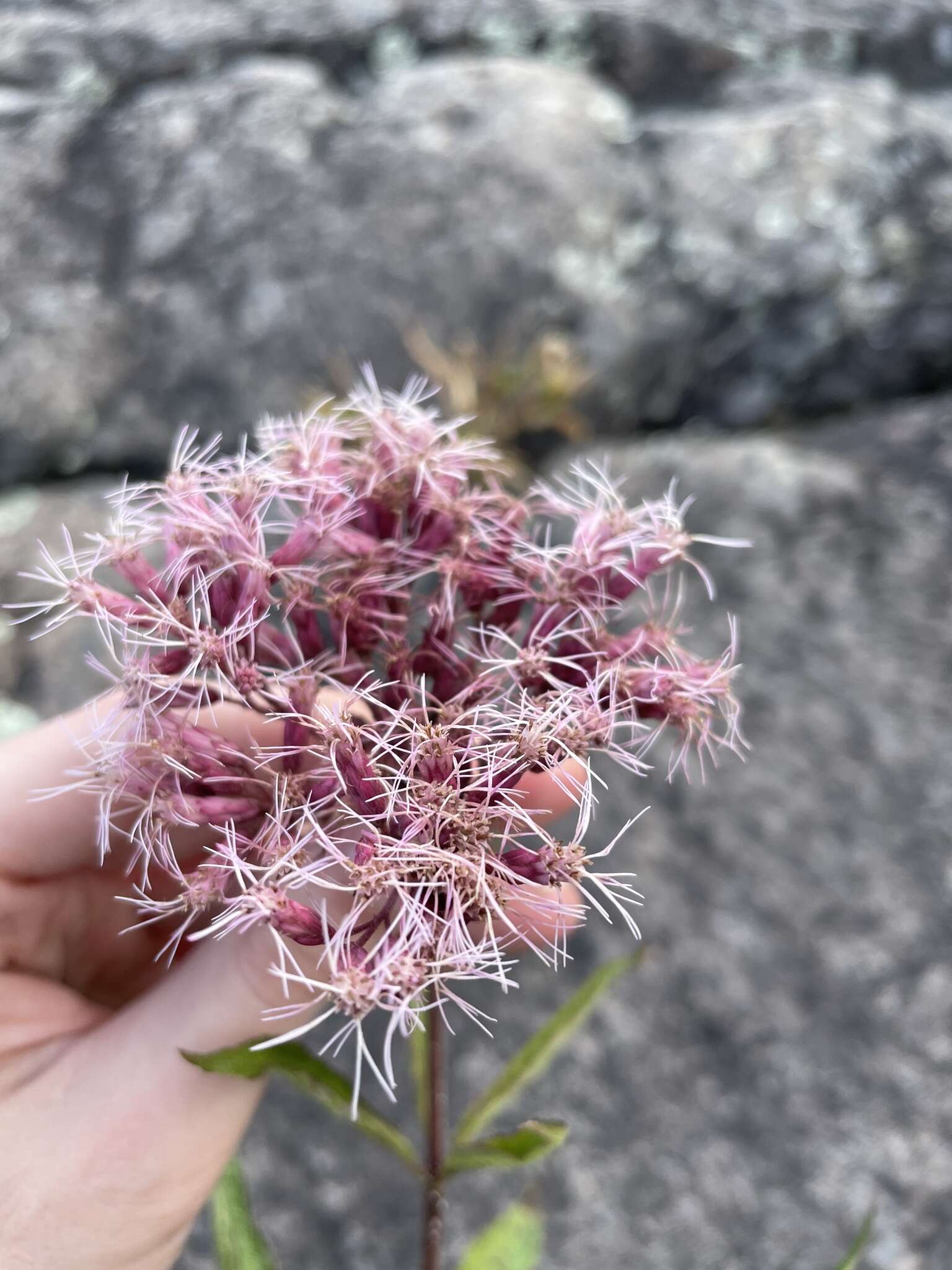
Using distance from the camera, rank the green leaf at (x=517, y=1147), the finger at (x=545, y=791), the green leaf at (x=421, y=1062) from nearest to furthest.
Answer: the green leaf at (x=517, y=1147), the finger at (x=545, y=791), the green leaf at (x=421, y=1062)

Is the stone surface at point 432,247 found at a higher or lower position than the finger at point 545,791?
higher

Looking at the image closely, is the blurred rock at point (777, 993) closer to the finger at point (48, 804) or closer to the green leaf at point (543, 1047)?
the green leaf at point (543, 1047)

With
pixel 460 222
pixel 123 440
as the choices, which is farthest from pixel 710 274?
pixel 123 440

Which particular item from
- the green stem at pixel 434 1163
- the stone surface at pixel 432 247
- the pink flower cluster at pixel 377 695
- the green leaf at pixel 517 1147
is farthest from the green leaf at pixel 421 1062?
the stone surface at pixel 432 247

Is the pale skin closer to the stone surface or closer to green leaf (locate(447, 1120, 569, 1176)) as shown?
green leaf (locate(447, 1120, 569, 1176))

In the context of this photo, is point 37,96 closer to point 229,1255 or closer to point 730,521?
point 730,521

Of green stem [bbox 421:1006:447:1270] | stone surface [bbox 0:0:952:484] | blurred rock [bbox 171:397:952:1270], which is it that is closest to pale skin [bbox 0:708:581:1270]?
green stem [bbox 421:1006:447:1270]
